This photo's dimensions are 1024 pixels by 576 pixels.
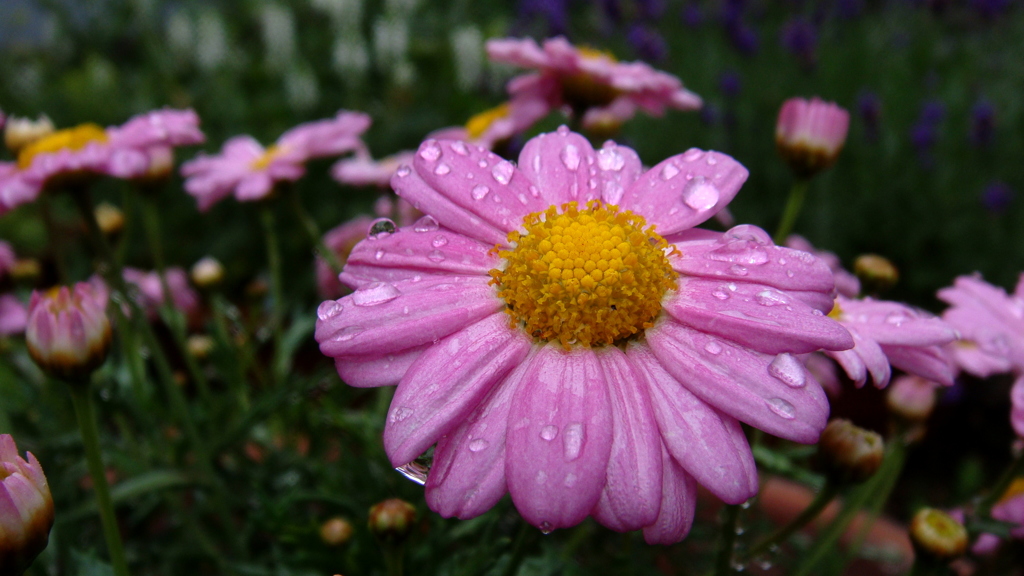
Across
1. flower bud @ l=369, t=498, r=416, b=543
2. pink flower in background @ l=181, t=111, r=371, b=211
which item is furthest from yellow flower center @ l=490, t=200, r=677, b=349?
pink flower in background @ l=181, t=111, r=371, b=211

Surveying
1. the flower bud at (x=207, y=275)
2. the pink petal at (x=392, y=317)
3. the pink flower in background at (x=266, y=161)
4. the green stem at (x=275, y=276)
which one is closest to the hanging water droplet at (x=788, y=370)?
the pink petal at (x=392, y=317)

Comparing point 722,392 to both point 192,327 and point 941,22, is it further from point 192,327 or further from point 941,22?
point 941,22

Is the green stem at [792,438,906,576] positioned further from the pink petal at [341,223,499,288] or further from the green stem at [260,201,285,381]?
the green stem at [260,201,285,381]

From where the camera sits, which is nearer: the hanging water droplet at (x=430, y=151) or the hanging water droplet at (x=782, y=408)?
the hanging water droplet at (x=782, y=408)

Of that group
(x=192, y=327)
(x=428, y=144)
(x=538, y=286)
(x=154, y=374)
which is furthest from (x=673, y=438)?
(x=154, y=374)

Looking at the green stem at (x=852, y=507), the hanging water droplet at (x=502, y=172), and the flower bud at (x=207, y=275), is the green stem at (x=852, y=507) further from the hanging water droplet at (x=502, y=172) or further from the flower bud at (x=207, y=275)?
the flower bud at (x=207, y=275)
